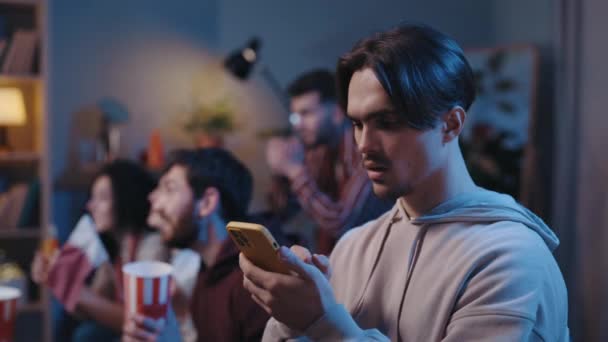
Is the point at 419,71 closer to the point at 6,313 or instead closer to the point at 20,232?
the point at 6,313

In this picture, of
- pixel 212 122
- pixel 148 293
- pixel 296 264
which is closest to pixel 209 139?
pixel 212 122

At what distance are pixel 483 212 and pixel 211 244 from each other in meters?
1.08

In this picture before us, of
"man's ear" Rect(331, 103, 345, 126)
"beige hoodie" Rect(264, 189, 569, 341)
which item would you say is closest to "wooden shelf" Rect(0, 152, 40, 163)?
"man's ear" Rect(331, 103, 345, 126)

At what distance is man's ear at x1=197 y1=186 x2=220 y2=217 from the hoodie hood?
3.33ft

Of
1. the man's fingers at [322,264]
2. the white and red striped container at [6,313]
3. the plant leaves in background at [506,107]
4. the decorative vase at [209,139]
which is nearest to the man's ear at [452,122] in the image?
the man's fingers at [322,264]

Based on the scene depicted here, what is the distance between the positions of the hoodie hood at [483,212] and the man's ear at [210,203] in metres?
1.02

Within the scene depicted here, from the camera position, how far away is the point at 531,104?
342 centimetres

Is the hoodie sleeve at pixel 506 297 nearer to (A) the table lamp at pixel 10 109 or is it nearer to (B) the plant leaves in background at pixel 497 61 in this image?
(B) the plant leaves in background at pixel 497 61

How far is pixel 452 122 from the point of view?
3.39ft

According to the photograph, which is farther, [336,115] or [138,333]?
[336,115]

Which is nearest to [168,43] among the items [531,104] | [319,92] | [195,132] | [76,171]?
[195,132]

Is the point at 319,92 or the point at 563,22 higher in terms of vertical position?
the point at 563,22

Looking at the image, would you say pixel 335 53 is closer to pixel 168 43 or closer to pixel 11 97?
pixel 168 43

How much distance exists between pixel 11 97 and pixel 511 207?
9.97 feet
